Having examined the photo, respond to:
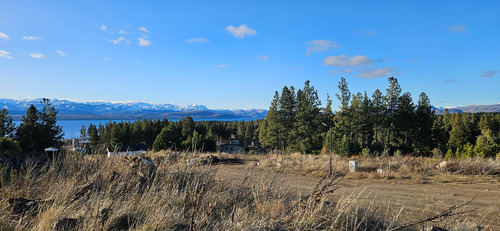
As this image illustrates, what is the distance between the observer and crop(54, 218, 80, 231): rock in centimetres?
221

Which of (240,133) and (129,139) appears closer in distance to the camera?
(129,139)

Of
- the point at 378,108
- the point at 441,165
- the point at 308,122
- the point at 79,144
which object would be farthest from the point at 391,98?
the point at 79,144

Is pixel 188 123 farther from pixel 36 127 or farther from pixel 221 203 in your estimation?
pixel 221 203

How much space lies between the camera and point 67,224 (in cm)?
224

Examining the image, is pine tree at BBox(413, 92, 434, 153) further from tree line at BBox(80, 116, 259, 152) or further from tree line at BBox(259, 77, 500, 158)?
tree line at BBox(80, 116, 259, 152)

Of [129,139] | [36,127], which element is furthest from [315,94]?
[129,139]

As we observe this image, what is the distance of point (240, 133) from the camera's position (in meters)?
106

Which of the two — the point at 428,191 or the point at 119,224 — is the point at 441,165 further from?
the point at 119,224

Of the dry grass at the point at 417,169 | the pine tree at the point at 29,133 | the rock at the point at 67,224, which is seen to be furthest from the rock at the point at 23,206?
the pine tree at the point at 29,133

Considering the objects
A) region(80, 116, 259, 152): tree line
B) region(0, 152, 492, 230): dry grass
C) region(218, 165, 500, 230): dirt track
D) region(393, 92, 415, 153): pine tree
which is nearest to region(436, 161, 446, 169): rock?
region(218, 165, 500, 230): dirt track

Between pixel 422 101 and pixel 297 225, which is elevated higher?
pixel 422 101

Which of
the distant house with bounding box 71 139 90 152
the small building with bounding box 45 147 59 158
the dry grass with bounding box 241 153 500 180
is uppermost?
the distant house with bounding box 71 139 90 152

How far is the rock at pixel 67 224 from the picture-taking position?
7.23 feet

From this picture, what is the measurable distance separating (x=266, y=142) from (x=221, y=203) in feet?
164
